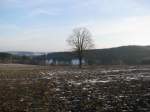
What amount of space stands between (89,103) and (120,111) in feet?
8.33

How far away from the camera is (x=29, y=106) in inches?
587

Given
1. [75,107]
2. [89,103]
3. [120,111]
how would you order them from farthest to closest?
[89,103] < [75,107] < [120,111]

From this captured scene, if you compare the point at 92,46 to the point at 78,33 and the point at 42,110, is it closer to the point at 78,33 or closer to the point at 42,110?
the point at 78,33

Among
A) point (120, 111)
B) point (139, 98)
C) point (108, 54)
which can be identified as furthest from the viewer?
point (108, 54)

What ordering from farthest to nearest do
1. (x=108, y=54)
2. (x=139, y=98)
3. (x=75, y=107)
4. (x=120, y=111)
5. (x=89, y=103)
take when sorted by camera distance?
(x=108, y=54), (x=139, y=98), (x=89, y=103), (x=75, y=107), (x=120, y=111)

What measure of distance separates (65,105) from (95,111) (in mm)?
2085

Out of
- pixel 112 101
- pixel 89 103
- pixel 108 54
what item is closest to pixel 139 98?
pixel 112 101

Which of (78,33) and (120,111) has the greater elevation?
(78,33)

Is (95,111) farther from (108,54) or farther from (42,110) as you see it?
(108,54)

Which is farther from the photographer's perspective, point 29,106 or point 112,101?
point 112,101

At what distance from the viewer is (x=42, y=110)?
13734 mm

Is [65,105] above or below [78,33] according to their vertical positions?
below

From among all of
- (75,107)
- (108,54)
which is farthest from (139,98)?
(108,54)

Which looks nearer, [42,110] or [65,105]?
[42,110]
